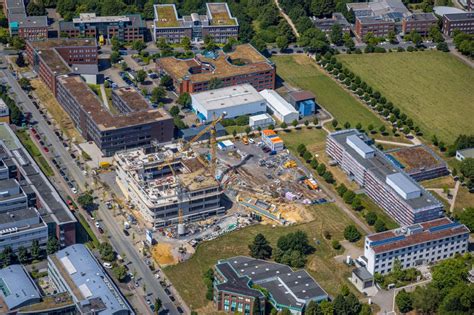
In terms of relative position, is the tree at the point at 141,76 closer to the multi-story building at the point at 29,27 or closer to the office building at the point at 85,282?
the multi-story building at the point at 29,27

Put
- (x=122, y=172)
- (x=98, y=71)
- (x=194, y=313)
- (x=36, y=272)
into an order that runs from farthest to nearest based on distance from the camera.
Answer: (x=98, y=71), (x=122, y=172), (x=36, y=272), (x=194, y=313)

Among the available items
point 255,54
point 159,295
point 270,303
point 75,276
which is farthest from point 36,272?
point 255,54

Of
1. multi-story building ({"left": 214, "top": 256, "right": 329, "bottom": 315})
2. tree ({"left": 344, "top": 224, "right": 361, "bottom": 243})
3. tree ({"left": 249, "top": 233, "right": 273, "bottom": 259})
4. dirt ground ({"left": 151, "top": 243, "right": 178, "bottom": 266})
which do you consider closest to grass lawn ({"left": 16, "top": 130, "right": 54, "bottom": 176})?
dirt ground ({"left": 151, "top": 243, "right": 178, "bottom": 266})

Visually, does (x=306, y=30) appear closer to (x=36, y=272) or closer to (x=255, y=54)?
(x=255, y=54)

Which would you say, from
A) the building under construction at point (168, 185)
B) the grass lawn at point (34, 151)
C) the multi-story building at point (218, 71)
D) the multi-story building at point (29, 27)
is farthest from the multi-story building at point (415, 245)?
the multi-story building at point (29, 27)

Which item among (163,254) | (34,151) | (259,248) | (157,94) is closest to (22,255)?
(163,254)
